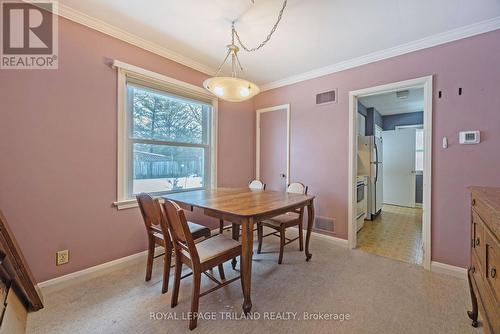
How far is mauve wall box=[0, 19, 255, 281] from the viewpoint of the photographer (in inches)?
70.2

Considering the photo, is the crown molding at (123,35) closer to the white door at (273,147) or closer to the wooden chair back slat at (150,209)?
the white door at (273,147)

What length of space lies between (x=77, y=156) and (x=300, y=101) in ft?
9.90

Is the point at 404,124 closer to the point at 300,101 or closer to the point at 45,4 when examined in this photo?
the point at 300,101

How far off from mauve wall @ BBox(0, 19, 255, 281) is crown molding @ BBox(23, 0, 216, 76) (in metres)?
0.06

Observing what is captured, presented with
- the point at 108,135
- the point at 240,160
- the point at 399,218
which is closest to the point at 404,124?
the point at 399,218

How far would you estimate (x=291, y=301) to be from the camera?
182 cm

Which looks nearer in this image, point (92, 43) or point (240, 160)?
point (92, 43)

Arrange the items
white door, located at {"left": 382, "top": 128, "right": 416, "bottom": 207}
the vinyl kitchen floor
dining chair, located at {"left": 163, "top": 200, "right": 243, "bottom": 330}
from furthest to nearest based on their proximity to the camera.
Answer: white door, located at {"left": 382, "top": 128, "right": 416, "bottom": 207}
the vinyl kitchen floor
dining chair, located at {"left": 163, "top": 200, "right": 243, "bottom": 330}

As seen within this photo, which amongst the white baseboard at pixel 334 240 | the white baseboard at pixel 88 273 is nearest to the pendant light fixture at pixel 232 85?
the white baseboard at pixel 88 273

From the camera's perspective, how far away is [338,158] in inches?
122

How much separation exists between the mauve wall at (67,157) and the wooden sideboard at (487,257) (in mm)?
2874

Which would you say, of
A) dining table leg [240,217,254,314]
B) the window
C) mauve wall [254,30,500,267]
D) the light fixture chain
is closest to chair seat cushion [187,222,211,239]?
dining table leg [240,217,254,314]

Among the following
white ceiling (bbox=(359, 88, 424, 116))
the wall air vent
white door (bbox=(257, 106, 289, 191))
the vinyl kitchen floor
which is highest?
white ceiling (bbox=(359, 88, 424, 116))

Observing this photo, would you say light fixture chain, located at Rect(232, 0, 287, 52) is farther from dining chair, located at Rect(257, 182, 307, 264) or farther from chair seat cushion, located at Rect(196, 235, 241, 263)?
chair seat cushion, located at Rect(196, 235, 241, 263)
